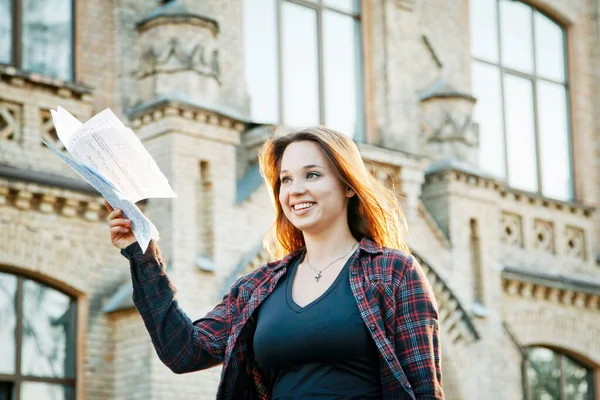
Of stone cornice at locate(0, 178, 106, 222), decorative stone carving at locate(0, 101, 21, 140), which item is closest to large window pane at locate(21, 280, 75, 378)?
stone cornice at locate(0, 178, 106, 222)

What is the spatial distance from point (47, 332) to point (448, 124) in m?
6.12

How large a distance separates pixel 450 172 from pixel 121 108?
15.0ft

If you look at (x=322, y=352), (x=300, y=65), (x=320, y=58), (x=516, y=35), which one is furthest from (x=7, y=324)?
(x=516, y=35)

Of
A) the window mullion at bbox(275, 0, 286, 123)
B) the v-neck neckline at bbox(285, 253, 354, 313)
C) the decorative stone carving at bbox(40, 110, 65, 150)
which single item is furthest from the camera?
the window mullion at bbox(275, 0, 286, 123)

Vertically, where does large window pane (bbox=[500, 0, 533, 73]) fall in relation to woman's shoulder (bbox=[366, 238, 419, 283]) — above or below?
above

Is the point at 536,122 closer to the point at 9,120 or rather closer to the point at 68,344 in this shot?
the point at 68,344

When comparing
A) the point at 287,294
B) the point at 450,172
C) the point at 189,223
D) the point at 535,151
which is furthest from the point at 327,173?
the point at 535,151

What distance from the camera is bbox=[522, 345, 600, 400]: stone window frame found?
17.2 meters

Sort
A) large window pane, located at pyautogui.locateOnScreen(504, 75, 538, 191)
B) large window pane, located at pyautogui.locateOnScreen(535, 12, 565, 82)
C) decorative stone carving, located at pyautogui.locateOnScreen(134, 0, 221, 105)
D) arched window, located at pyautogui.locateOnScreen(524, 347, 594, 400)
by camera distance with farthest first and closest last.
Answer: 1. large window pane, located at pyautogui.locateOnScreen(535, 12, 565, 82)
2. large window pane, located at pyautogui.locateOnScreen(504, 75, 538, 191)
3. arched window, located at pyautogui.locateOnScreen(524, 347, 594, 400)
4. decorative stone carving, located at pyautogui.locateOnScreen(134, 0, 221, 105)

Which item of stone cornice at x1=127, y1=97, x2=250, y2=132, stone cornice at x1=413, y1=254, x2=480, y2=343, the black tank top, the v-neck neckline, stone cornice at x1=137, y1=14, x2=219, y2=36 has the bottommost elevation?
the black tank top

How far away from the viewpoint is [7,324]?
12375 mm

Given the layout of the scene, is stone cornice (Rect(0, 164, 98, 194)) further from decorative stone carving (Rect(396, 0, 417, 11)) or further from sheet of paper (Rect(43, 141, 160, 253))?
sheet of paper (Rect(43, 141, 160, 253))

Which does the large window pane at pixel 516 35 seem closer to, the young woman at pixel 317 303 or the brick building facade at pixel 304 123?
the brick building facade at pixel 304 123

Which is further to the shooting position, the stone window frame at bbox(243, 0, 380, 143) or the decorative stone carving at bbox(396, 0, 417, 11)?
the decorative stone carving at bbox(396, 0, 417, 11)
